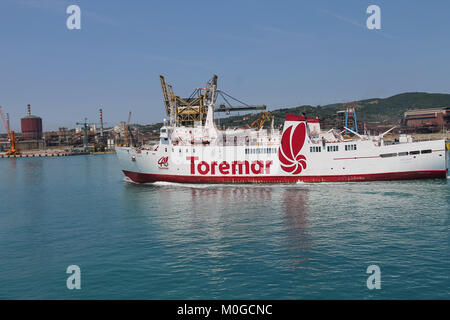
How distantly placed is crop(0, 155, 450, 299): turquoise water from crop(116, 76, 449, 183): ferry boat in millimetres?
6136

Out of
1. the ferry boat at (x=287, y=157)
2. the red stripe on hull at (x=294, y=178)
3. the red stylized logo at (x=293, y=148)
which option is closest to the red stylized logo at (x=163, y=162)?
the ferry boat at (x=287, y=157)

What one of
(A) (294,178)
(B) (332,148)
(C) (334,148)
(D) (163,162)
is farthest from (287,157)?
(D) (163,162)

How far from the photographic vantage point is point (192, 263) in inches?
609

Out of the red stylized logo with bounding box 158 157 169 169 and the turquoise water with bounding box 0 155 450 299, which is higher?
the red stylized logo with bounding box 158 157 169 169

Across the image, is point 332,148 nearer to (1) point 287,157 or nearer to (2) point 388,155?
(1) point 287,157

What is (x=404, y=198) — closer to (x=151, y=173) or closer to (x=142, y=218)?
(x=142, y=218)

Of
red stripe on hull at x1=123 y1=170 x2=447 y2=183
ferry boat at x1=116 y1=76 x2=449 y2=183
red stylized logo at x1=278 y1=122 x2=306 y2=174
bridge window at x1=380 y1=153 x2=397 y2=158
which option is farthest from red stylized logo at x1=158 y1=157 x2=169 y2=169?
bridge window at x1=380 y1=153 x2=397 y2=158

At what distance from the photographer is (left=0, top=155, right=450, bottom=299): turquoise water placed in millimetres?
13062

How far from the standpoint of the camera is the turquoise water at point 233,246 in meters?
13.1

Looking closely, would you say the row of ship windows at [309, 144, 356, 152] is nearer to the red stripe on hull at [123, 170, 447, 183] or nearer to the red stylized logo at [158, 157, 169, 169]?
the red stripe on hull at [123, 170, 447, 183]

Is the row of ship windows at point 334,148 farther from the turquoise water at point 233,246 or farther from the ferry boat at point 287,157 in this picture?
the turquoise water at point 233,246
